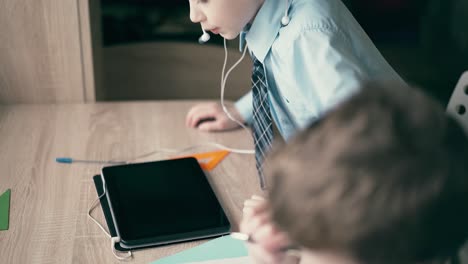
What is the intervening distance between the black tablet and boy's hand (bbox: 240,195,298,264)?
0.63 ft

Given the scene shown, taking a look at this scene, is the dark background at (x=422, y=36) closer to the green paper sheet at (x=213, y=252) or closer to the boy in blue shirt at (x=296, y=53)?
the boy in blue shirt at (x=296, y=53)

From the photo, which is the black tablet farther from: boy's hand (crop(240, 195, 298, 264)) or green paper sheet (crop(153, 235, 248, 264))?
boy's hand (crop(240, 195, 298, 264))

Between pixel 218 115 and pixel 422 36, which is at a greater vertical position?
pixel 218 115

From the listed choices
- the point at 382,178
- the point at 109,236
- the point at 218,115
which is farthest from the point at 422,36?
the point at 382,178

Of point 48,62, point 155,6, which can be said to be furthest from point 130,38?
point 48,62

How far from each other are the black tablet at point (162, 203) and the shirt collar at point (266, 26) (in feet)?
0.78

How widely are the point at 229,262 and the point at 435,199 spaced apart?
0.43 m

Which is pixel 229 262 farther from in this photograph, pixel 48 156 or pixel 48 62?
pixel 48 62

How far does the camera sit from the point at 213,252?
0.86m

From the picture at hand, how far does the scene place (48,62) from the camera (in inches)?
48.1

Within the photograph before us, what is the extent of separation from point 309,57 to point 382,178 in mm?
458

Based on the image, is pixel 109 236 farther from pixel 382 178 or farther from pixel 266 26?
pixel 382 178

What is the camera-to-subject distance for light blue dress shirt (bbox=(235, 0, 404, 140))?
0.87 m

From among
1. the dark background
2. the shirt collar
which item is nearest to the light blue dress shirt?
the shirt collar
